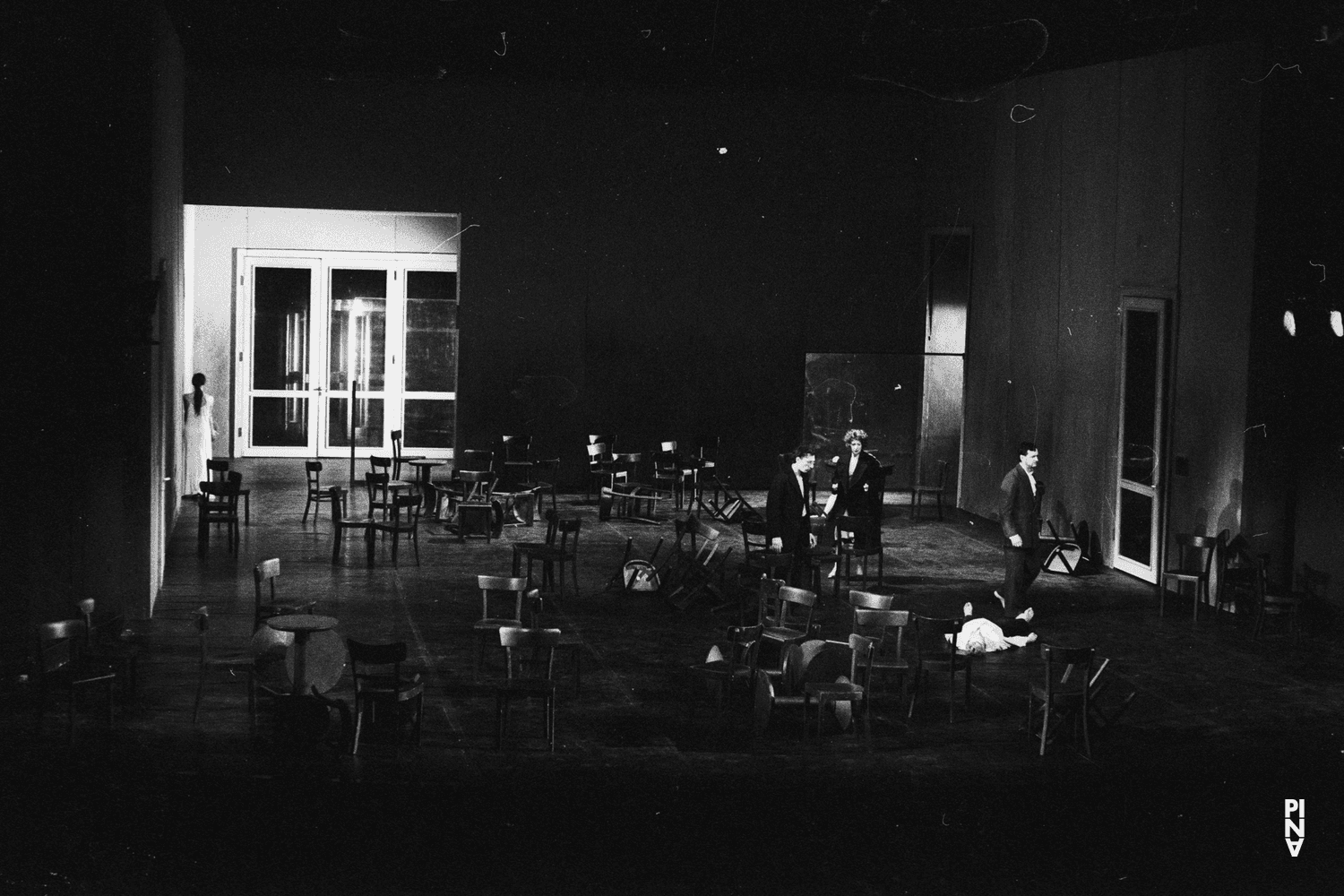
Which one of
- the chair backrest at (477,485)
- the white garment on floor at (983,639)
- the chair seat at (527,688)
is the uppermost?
the chair backrest at (477,485)

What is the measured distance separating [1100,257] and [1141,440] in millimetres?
1947

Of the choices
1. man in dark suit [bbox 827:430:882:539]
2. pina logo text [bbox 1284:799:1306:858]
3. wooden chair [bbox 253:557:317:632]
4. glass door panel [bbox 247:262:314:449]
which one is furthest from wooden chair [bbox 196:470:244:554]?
pina logo text [bbox 1284:799:1306:858]

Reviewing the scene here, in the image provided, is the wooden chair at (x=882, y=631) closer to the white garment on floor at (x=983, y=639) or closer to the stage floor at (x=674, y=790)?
the stage floor at (x=674, y=790)

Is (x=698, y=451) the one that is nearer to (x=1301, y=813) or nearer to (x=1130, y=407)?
(x=1130, y=407)

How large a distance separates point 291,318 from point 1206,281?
499 inches

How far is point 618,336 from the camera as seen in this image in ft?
64.8

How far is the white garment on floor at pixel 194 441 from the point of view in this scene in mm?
16938

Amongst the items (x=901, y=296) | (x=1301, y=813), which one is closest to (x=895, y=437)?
(x=901, y=296)

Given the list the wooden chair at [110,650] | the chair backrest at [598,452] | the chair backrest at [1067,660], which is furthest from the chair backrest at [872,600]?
the chair backrest at [598,452]

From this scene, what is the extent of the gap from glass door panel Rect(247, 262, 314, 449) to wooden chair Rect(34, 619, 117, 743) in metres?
12.5

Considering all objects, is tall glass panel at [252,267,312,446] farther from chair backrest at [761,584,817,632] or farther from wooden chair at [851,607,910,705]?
wooden chair at [851,607,910,705]

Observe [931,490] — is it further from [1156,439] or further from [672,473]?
[1156,439]

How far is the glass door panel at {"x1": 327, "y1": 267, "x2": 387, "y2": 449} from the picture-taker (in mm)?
21750

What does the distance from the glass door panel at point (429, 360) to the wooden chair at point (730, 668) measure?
12.5m
